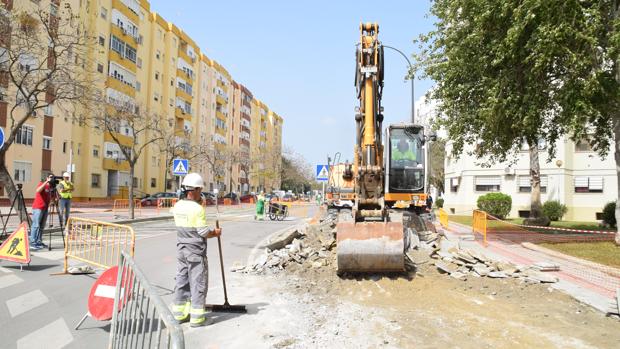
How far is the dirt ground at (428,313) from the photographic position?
5488 millimetres

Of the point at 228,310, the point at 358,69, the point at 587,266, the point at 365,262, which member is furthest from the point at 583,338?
the point at 358,69

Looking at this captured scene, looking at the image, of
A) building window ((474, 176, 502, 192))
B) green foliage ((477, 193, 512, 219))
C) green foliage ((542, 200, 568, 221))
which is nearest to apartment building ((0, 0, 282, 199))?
green foliage ((477, 193, 512, 219))

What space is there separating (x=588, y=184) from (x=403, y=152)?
24718 mm

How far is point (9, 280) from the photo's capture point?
27.1ft

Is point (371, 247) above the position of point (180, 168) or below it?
below

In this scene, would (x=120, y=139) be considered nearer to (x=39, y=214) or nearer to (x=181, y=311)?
(x=39, y=214)

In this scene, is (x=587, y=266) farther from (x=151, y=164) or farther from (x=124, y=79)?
(x=151, y=164)

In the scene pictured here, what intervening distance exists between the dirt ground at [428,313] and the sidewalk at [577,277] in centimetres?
30

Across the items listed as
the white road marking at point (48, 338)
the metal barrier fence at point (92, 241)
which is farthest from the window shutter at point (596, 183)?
the white road marking at point (48, 338)

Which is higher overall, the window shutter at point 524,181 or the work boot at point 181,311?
the window shutter at point 524,181

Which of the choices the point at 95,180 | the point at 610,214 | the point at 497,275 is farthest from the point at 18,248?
the point at 95,180

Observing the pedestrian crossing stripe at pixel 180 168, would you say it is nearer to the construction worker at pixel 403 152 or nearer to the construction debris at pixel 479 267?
the construction worker at pixel 403 152

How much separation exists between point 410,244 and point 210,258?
465 cm

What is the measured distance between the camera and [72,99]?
57.2 feet
